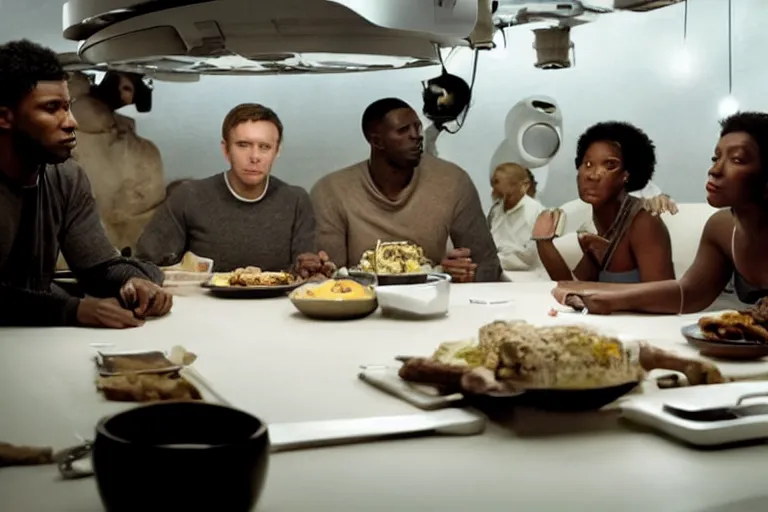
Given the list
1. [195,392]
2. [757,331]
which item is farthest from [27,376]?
[757,331]

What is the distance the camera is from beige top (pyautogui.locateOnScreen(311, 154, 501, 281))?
8.67 feet

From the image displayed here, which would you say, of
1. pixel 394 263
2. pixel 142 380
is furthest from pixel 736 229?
pixel 142 380

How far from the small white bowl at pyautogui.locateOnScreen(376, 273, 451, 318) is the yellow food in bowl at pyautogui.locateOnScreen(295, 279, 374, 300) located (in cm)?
3

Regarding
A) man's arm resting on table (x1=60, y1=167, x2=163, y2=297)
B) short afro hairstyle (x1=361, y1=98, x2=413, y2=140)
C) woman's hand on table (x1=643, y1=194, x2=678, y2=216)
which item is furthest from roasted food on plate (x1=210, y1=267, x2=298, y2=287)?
short afro hairstyle (x1=361, y1=98, x2=413, y2=140)

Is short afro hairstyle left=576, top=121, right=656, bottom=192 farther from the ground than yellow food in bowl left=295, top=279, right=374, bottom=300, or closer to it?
farther from the ground

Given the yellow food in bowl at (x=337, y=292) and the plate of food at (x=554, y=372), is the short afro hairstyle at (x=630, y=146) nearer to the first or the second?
the yellow food in bowl at (x=337, y=292)

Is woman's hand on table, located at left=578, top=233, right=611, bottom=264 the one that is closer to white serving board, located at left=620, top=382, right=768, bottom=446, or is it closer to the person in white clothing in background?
the person in white clothing in background

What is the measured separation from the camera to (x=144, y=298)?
1.26m

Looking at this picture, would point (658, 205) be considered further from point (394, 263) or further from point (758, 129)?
point (394, 263)

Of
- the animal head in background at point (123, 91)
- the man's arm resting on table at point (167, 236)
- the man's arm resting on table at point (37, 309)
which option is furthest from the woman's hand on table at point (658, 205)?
the animal head in background at point (123, 91)

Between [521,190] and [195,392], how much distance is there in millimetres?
2474

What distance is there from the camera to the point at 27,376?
0.90 m

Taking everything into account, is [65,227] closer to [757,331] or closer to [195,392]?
[195,392]

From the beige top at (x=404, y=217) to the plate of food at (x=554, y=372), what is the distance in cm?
187
